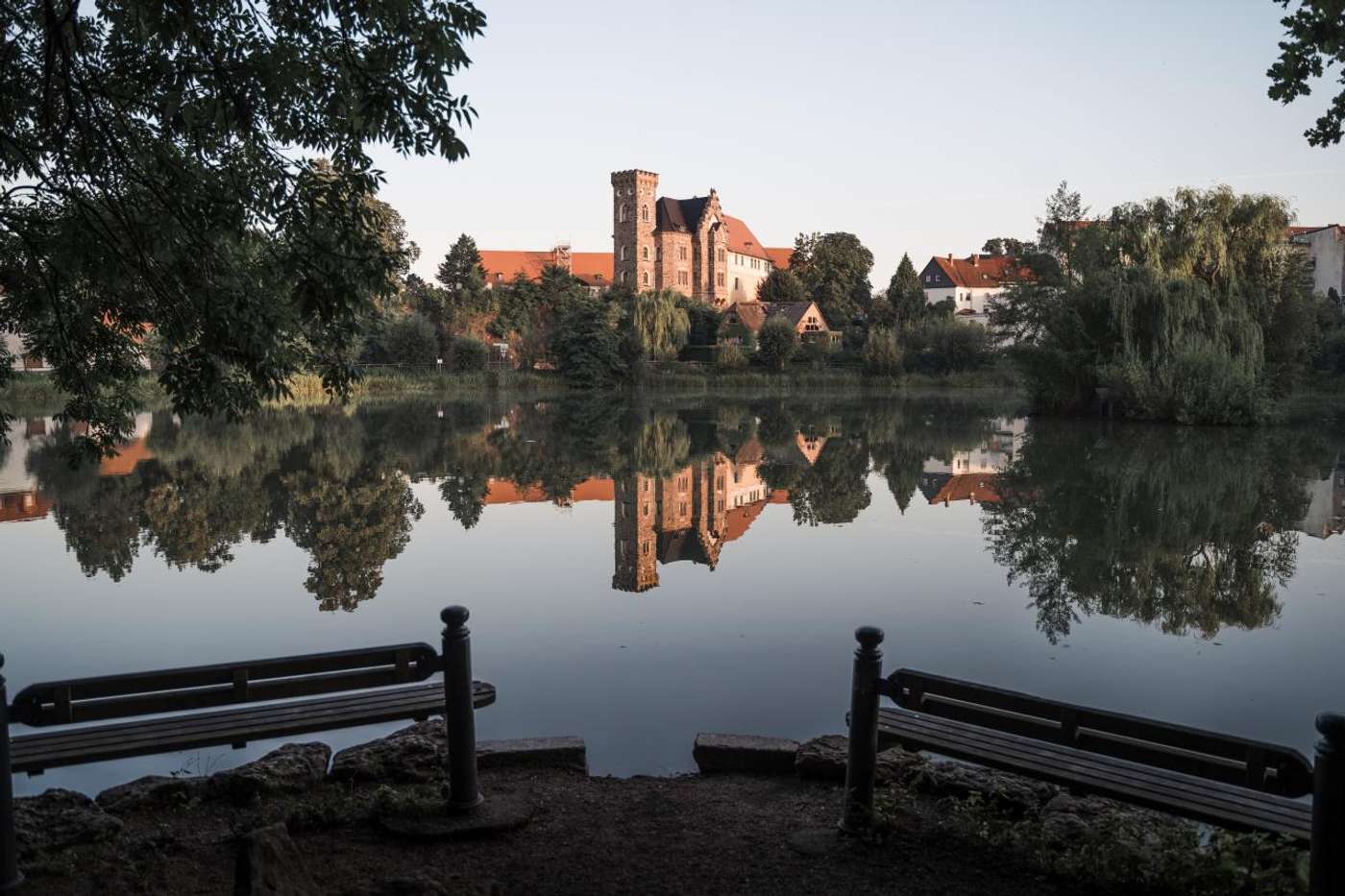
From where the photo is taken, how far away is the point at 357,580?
10.9 metres

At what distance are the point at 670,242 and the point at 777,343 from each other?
2713 centimetres

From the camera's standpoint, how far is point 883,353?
2392 inches

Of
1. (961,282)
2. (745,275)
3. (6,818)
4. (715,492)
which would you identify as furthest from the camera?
(961,282)

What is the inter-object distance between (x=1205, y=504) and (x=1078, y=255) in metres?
24.3

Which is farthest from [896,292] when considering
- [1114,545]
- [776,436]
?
[1114,545]

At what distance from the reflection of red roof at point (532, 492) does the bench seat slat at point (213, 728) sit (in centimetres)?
1166

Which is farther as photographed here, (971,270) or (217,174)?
(971,270)

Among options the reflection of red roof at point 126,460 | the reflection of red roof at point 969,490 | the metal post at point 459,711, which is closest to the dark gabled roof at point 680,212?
the reflection of red roof at point 126,460

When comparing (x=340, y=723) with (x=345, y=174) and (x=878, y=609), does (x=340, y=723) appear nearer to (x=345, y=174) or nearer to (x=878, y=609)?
(x=345, y=174)

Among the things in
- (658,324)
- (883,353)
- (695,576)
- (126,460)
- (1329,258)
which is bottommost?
(695,576)

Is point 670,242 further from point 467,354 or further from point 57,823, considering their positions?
point 57,823

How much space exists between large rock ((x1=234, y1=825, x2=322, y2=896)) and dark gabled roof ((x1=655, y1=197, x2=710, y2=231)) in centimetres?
8732

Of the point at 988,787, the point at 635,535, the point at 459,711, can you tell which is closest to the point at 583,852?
the point at 459,711

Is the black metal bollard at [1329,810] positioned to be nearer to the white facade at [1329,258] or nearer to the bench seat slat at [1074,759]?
the bench seat slat at [1074,759]
